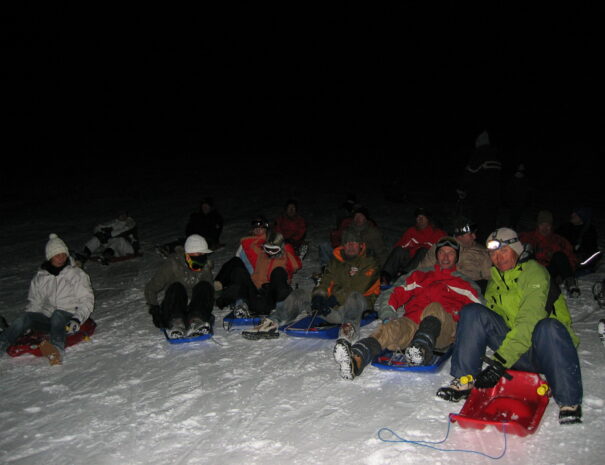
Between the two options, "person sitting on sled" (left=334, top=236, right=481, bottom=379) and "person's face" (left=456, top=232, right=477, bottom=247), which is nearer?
"person sitting on sled" (left=334, top=236, right=481, bottom=379)

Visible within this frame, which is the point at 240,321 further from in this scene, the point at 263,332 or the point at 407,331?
the point at 407,331

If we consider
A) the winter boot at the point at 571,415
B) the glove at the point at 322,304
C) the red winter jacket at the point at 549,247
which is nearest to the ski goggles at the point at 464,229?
the red winter jacket at the point at 549,247

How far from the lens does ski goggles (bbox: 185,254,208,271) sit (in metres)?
5.47

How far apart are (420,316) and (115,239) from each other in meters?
6.48

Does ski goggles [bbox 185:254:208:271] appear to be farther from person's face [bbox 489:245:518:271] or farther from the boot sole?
person's face [bbox 489:245:518:271]

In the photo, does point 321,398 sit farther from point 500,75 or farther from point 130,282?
point 500,75

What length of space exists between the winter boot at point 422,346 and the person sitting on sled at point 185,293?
2.05 m

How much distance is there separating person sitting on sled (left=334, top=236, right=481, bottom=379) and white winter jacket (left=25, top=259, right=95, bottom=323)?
266cm

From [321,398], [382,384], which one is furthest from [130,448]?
[382,384]

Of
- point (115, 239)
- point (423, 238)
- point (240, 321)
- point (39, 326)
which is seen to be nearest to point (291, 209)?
point (423, 238)

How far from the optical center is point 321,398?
3.85 metres

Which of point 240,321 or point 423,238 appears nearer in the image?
point 240,321

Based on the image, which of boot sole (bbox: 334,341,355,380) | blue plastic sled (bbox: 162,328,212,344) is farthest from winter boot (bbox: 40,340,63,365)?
boot sole (bbox: 334,341,355,380)

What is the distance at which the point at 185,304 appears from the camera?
5.36m
